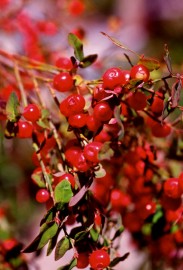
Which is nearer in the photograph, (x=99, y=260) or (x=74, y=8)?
(x=99, y=260)

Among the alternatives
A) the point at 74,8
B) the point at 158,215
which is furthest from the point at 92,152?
the point at 74,8

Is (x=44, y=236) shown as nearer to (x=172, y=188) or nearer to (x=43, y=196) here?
(x=43, y=196)

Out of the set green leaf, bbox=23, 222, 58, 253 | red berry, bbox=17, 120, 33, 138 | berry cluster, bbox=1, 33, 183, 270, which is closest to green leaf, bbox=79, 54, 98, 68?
berry cluster, bbox=1, 33, 183, 270

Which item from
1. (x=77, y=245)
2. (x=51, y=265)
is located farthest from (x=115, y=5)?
(x=77, y=245)

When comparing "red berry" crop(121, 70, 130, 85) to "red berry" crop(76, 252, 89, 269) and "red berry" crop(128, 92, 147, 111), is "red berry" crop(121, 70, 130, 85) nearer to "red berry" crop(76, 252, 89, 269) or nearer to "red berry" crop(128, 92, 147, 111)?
"red berry" crop(128, 92, 147, 111)

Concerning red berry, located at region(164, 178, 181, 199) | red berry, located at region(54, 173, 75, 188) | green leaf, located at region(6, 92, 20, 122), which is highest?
green leaf, located at region(6, 92, 20, 122)

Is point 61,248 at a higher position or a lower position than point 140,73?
lower

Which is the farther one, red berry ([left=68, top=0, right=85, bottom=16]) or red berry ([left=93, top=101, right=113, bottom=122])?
red berry ([left=68, top=0, right=85, bottom=16])
